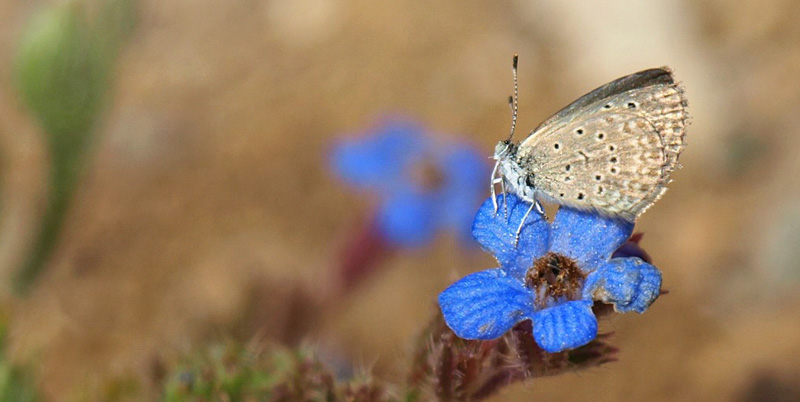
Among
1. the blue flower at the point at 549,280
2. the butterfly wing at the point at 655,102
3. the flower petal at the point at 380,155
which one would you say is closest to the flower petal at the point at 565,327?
the blue flower at the point at 549,280

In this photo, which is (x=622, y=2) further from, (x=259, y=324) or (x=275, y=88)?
(x=259, y=324)

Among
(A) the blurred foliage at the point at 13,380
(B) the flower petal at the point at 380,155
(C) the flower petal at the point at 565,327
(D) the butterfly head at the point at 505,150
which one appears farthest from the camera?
(B) the flower petal at the point at 380,155

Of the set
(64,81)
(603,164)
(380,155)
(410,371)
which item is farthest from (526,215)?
(64,81)

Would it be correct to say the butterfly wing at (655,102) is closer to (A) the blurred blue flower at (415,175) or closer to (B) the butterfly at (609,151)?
(B) the butterfly at (609,151)

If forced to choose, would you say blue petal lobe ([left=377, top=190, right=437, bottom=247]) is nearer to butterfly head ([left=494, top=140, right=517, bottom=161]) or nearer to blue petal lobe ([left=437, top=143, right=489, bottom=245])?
blue petal lobe ([left=437, top=143, right=489, bottom=245])

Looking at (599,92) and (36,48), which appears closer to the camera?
(599,92)

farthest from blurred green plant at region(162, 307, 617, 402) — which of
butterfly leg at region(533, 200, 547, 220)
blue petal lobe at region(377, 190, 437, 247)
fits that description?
blue petal lobe at region(377, 190, 437, 247)

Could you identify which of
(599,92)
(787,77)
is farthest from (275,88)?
(599,92)
